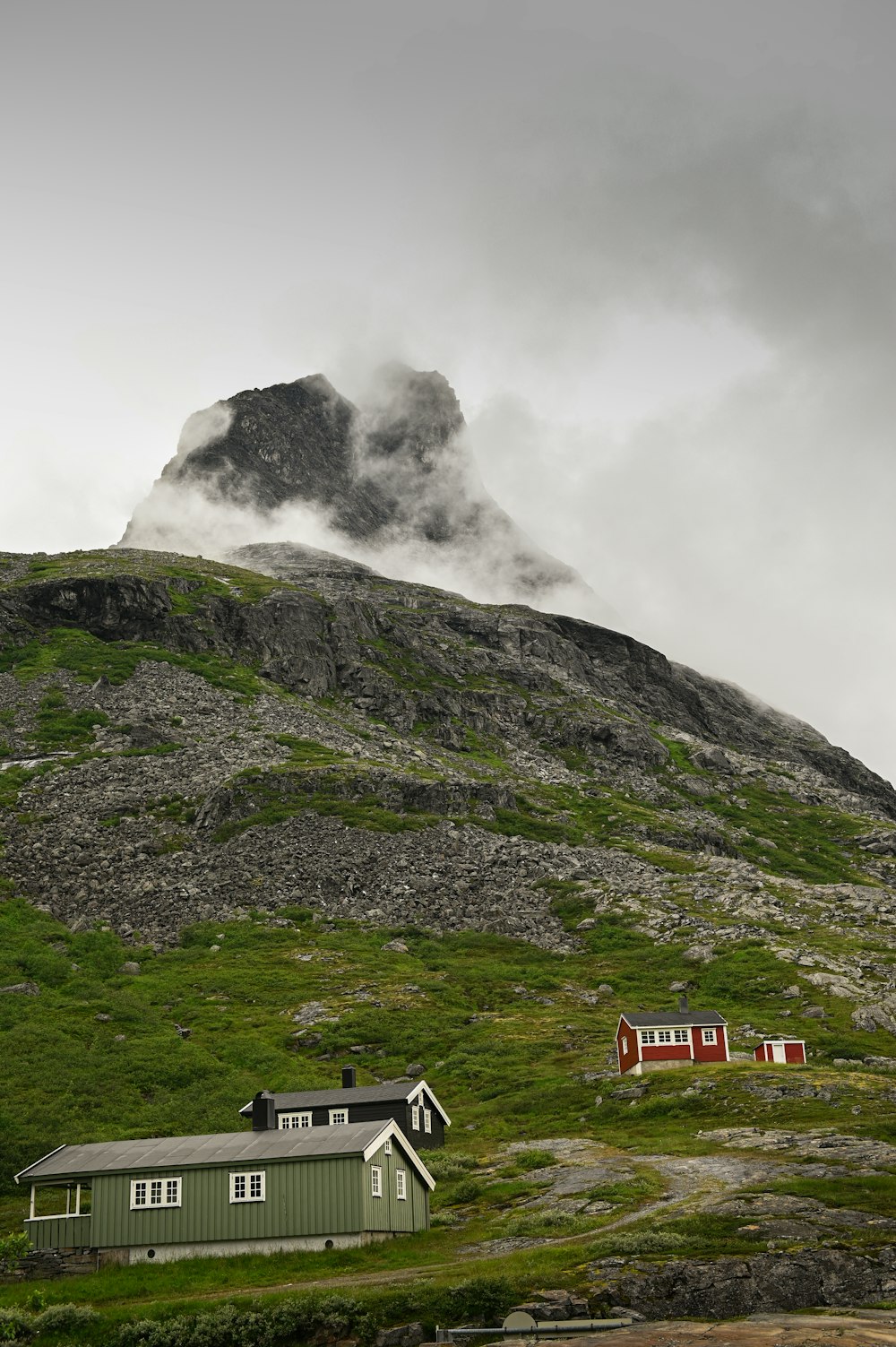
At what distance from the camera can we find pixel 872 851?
161000 mm

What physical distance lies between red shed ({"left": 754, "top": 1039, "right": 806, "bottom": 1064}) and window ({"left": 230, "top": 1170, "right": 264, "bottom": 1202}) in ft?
134

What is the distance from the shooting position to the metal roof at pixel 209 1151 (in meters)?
39.9

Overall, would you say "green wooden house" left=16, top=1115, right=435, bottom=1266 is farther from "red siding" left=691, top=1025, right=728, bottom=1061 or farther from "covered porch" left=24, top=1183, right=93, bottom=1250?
"red siding" left=691, top=1025, right=728, bottom=1061

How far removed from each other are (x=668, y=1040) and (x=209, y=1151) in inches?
1452

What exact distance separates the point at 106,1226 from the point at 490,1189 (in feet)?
53.2

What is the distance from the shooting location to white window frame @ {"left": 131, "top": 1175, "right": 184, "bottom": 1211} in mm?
39969

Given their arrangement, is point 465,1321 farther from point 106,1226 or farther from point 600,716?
point 600,716

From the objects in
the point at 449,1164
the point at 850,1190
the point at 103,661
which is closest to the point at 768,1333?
the point at 850,1190

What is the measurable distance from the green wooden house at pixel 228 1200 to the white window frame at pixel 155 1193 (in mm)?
31

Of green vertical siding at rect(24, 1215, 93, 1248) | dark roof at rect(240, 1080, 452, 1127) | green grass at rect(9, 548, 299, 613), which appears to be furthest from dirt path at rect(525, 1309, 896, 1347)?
green grass at rect(9, 548, 299, 613)

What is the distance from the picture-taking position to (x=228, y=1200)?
1556 inches

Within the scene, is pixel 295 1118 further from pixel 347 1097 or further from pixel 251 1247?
pixel 251 1247

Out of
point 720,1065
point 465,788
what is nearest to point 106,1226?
point 720,1065

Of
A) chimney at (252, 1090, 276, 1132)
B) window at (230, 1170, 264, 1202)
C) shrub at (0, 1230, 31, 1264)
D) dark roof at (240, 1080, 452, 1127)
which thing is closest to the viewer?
shrub at (0, 1230, 31, 1264)
